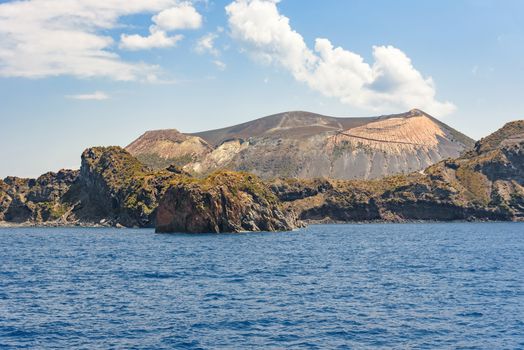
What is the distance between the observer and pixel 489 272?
75.6 meters

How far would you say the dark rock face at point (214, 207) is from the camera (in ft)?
563

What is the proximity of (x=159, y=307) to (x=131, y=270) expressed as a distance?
27.9m

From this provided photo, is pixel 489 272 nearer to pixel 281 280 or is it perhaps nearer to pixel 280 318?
pixel 281 280

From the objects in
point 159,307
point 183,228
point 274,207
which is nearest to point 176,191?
point 183,228

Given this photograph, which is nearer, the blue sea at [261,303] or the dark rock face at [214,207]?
the blue sea at [261,303]

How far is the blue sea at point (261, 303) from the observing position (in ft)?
132

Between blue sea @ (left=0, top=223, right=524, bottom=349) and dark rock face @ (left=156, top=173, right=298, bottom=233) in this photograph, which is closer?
blue sea @ (left=0, top=223, right=524, bottom=349)

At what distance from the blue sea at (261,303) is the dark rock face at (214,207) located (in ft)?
258

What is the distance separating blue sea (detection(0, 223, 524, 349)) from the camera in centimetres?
4028

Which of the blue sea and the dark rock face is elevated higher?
the dark rock face

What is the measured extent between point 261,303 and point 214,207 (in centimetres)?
11919

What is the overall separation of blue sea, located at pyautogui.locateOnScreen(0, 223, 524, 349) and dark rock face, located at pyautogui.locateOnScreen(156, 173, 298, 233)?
78630 mm

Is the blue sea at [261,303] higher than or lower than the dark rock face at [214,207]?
lower

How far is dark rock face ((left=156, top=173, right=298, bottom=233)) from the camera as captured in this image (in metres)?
172
